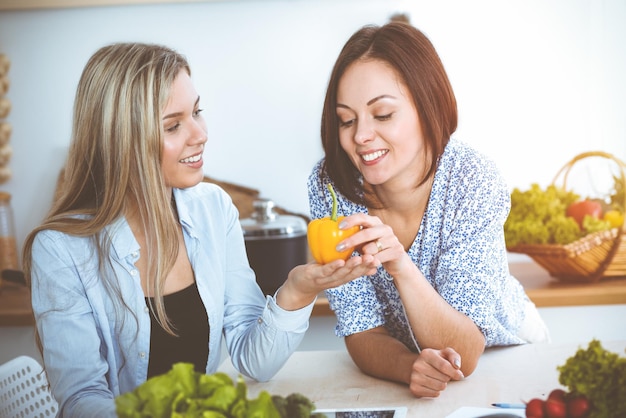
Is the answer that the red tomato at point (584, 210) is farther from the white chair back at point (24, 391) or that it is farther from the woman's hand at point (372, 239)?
the white chair back at point (24, 391)

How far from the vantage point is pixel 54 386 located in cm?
120

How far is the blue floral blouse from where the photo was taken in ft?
4.47

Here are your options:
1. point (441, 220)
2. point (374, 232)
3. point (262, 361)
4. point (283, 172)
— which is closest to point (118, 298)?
point (262, 361)

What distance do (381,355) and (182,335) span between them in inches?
15.0

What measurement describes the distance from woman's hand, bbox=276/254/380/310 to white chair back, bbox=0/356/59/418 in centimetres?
55

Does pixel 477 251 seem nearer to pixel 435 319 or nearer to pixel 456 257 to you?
pixel 456 257

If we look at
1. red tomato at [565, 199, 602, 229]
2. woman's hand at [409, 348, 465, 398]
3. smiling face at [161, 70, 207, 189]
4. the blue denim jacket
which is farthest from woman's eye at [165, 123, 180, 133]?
red tomato at [565, 199, 602, 229]

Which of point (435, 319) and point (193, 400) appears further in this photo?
point (435, 319)

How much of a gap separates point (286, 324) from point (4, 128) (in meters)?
1.80

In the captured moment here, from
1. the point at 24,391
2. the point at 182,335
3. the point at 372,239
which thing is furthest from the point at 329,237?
the point at 24,391

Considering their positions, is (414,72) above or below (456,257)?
above

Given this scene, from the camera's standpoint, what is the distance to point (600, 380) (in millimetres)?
835

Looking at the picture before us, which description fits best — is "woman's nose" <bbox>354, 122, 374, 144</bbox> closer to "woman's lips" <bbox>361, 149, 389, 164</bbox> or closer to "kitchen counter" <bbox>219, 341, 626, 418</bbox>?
"woman's lips" <bbox>361, 149, 389, 164</bbox>

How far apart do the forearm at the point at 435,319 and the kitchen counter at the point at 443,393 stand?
2.3 inches
